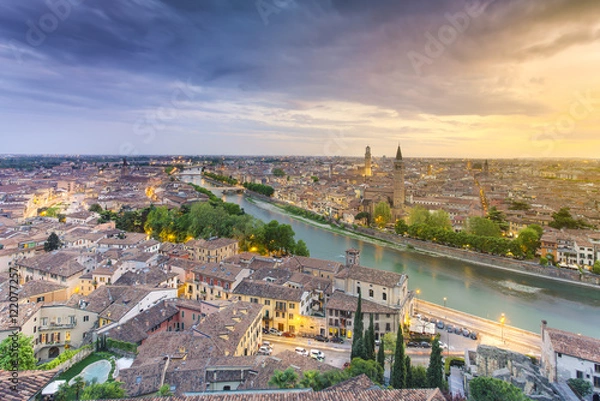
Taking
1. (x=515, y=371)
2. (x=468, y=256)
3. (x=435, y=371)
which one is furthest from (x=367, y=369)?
(x=468, y=256)

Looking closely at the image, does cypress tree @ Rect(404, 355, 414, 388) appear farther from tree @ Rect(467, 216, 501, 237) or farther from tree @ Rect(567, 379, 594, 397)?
tree @ Rect(467, 216, 501, 237)

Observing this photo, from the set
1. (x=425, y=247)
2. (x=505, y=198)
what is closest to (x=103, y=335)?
(x=425, y=247)

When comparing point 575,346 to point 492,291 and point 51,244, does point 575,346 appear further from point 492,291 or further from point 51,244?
point 51,244

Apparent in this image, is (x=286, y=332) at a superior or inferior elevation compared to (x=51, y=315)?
inferior

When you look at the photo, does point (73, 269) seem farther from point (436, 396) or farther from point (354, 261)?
point (436, 396)

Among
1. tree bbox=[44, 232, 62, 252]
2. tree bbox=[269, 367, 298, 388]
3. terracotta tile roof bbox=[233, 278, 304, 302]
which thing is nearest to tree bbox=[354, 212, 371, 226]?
terracotta tile roof bbox=[233, 278, 304, 302]

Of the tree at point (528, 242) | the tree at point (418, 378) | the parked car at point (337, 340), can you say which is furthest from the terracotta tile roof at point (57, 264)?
the tree at point (528, 242)
